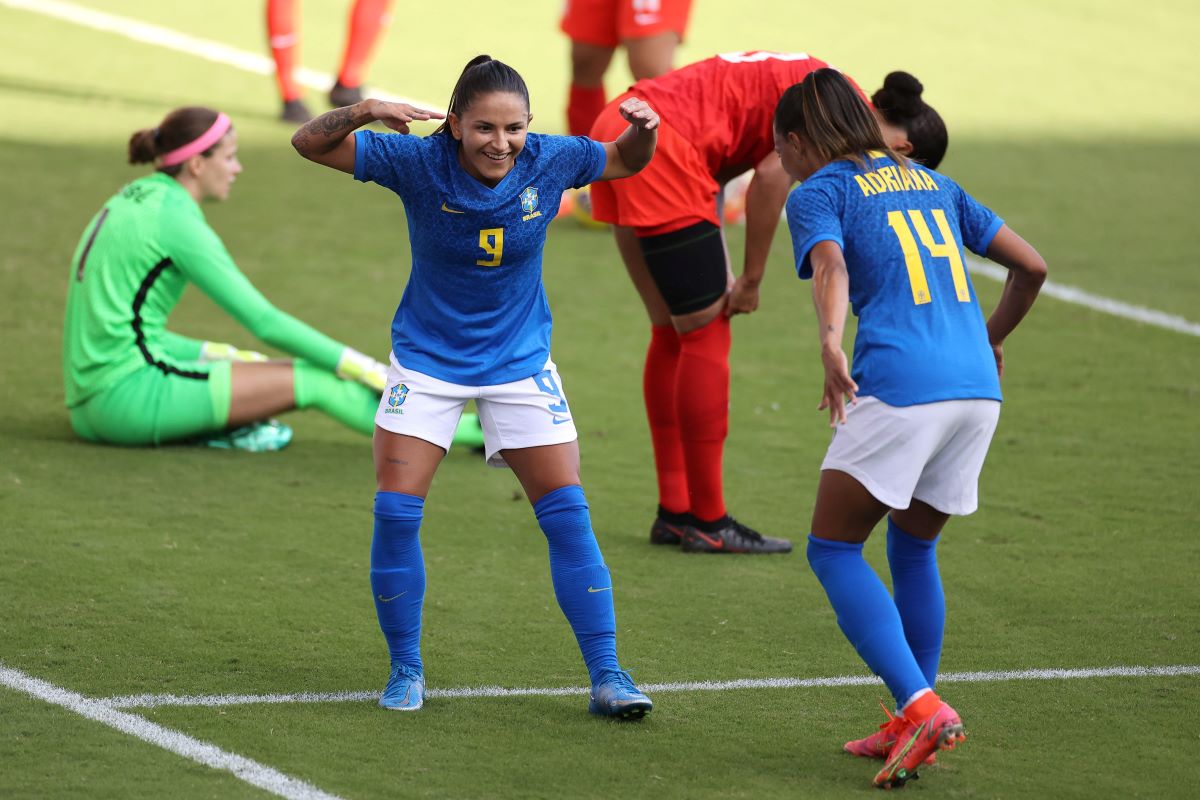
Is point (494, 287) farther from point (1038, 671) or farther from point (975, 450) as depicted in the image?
point (1038, 671)

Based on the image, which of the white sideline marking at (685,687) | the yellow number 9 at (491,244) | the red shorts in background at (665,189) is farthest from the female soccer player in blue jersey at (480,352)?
the red shorts in background at (665,189)

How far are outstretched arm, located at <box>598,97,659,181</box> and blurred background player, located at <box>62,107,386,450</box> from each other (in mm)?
2444

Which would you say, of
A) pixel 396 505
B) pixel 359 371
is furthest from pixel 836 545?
pixel 359 371

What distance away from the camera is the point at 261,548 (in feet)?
18.3

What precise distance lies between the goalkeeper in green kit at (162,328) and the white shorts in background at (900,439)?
3076 millimetres

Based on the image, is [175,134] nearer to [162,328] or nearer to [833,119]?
[162,328]

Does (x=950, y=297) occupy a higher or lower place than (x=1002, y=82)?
higher

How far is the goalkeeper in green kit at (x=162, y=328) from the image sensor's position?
21.3 ft

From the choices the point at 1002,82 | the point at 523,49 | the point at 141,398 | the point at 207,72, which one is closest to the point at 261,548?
the point at 141,398

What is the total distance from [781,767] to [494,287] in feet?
4.38

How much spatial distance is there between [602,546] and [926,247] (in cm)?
215

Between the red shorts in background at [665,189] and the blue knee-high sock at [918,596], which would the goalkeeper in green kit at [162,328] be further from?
the blue knee-high sock at [918,596]

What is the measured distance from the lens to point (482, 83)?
4078mm

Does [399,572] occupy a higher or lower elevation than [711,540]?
higher
